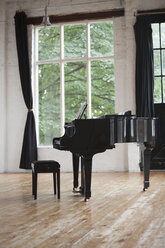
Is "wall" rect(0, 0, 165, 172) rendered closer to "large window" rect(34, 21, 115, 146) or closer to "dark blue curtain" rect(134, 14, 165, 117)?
"dark blue curtain" rect(134, 14, 165, 117)

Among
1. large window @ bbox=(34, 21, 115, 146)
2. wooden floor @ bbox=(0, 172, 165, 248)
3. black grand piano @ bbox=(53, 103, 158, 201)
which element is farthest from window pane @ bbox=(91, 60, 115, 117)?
black grand piano @ bbox=(53, 103, 158, 201)

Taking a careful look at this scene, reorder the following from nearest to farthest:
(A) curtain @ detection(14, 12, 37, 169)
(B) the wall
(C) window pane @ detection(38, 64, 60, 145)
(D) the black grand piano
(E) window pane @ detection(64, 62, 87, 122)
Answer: (D) the black grand piano → (B) the wall → (A) curtain @ detection(14, 12, 37, 169) → (E) window pane @ detection(64, 62, 87, 122) → (C) window pane @ detection(38, 64, 60, 145)

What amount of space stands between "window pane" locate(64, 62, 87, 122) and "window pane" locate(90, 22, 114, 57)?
0.46 m

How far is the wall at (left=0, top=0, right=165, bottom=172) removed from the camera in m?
8.19

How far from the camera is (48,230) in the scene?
9.93 ft

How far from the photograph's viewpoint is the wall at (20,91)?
819 centimetres

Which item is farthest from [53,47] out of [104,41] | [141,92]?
[141,92]

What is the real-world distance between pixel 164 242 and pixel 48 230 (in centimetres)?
94

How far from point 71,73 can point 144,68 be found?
1.83 m

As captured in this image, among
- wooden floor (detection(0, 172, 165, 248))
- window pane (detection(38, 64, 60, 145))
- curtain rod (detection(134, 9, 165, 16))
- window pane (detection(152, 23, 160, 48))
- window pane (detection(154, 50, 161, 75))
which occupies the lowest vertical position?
wooden floor (detection(0, 172, 165, 248))

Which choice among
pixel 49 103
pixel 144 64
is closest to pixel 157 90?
pixel 144 64

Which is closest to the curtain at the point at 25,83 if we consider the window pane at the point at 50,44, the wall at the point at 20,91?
the wall at the point at 20,91

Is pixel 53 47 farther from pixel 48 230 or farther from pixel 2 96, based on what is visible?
pixel 48 230

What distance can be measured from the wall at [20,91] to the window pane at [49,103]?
400mm
